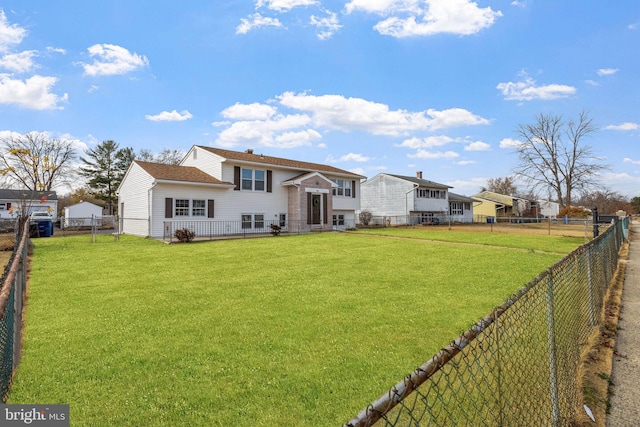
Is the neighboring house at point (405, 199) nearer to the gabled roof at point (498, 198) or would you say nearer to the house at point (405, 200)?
the house at point (405, 200)

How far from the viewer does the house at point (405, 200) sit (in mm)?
38031

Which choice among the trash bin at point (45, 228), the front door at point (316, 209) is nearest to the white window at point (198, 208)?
the front door at point (316, 209)

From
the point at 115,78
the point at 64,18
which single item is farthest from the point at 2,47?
the point at 64,18

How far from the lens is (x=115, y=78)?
1778 centimetres

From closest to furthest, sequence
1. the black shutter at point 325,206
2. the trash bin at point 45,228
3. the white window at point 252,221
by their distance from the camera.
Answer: the trash bin at point 45,228 < the white window at point 252,221 < the black shutter at point 325,206

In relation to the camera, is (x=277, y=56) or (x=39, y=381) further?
(x=277, y=56)

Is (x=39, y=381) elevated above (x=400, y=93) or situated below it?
below

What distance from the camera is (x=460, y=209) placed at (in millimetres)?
48188

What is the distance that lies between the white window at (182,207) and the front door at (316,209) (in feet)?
29.6

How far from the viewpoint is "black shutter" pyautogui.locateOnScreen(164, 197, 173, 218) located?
1836cm

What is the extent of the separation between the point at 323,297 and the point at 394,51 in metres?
17.3

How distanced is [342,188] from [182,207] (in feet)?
44.7

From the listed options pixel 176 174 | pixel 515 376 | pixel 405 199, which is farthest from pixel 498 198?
pixel 515 376

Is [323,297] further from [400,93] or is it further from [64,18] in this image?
[400,93]
